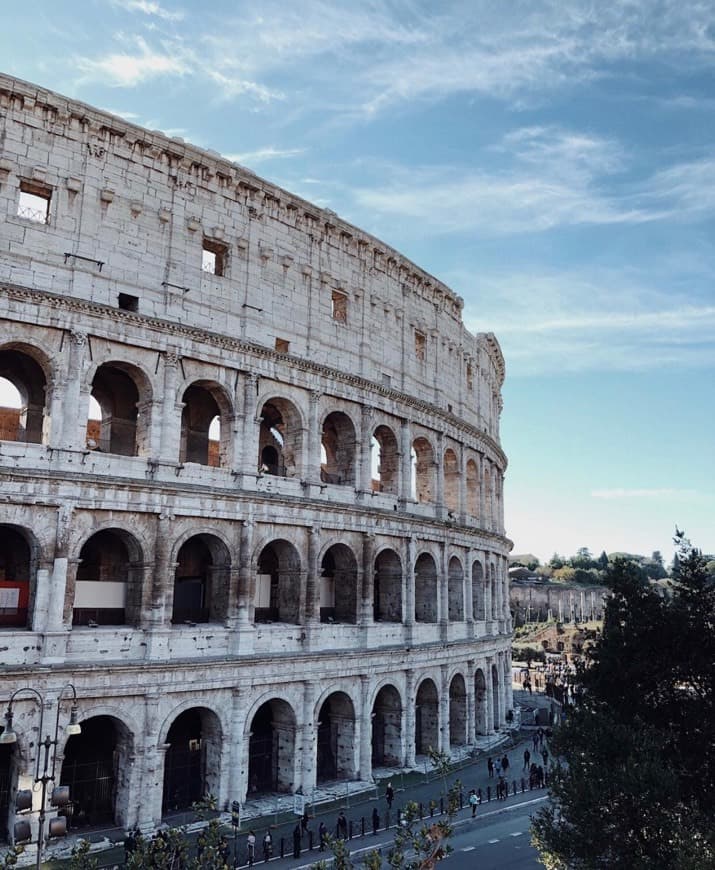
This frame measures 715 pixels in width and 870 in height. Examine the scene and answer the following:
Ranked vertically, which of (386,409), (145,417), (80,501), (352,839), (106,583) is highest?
(386,409)

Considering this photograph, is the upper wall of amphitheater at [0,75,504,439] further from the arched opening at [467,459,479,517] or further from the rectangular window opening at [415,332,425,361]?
the arched opening at [467,459,479,517]

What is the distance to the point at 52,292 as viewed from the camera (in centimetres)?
2144

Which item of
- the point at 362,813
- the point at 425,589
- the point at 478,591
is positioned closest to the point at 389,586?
the point at 425,589

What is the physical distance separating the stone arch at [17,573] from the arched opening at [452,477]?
62.6ft

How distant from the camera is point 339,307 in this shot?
1178 inches

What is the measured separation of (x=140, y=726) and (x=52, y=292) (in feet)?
41.2

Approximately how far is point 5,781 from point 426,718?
1664 cm

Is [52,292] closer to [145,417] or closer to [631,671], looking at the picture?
[145,417]

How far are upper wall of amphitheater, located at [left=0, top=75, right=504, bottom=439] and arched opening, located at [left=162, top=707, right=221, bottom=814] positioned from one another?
40.8 ft

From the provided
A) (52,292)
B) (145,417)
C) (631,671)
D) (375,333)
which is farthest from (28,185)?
(631,671)

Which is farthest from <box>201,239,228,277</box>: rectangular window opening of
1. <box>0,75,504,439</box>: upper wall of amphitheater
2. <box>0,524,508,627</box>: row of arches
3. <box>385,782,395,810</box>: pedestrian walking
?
<box>385,782,395,810</box>: pedestrian walking

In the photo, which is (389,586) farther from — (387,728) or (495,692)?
(495,692)

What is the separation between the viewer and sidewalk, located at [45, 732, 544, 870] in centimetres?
2038

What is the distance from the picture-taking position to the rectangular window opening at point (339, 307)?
2970 cm
